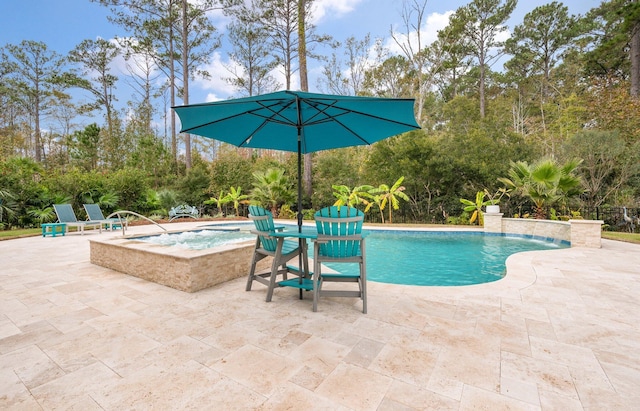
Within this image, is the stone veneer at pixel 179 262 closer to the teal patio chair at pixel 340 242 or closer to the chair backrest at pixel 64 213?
the teal patio chair at pixel 340 242

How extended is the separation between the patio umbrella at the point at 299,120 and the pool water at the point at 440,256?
2.46 metres

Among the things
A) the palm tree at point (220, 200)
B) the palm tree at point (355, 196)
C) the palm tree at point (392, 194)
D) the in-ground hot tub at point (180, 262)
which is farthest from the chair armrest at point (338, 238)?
the palm tree at point (220, 200)

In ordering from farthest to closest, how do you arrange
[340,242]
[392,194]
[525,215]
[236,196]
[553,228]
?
[236,196] < [392,194] < [525,215] < [553,228] < [340,242]

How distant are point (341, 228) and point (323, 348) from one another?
1152 mm

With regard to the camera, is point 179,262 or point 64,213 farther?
point 64,213

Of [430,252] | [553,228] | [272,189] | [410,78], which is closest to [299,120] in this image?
[430,252]

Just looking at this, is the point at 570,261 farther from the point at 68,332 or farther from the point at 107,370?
the point at 68,332

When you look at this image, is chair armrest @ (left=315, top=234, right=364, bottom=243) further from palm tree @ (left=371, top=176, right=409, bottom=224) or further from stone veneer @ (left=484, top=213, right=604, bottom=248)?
palm tree @ (left=371, top=176, right=409, bottom=224)

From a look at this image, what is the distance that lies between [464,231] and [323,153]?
819 cm

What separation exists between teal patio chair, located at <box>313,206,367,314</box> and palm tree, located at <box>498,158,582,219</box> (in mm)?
8522

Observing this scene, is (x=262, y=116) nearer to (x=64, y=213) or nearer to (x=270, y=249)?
(x=270, y=249)

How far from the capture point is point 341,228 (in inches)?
116

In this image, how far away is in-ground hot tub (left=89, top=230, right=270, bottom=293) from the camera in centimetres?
361

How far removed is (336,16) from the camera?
1792 cm
